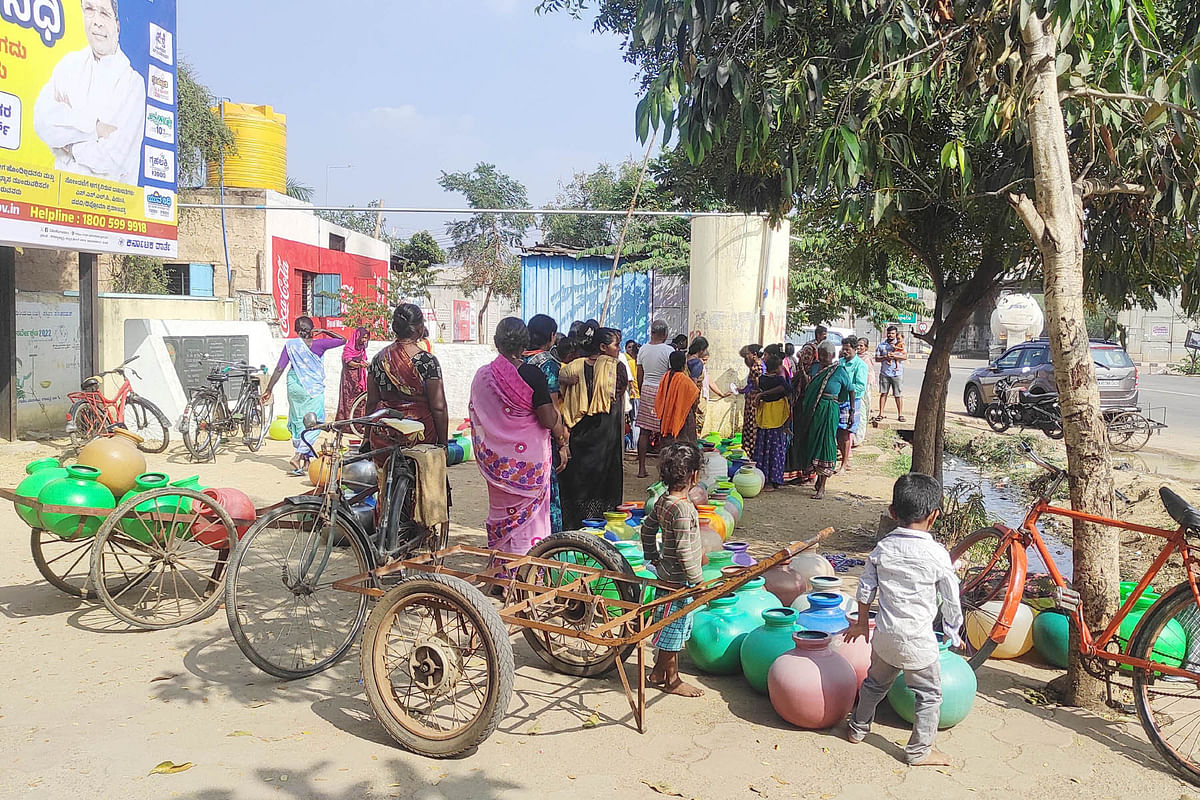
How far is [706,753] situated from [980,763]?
112 cm

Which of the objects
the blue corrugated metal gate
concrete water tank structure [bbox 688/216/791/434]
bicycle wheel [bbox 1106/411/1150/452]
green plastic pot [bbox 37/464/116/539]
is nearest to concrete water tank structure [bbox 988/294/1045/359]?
bicycle wheel [bbox 1106/411/1150/452]

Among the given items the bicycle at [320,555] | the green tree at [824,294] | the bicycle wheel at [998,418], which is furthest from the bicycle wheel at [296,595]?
the bicycle wheel at [998,418]

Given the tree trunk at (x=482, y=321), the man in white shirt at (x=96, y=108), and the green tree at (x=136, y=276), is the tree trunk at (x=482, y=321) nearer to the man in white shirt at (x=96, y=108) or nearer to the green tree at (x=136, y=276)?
the green tree at (x=136, y=276)

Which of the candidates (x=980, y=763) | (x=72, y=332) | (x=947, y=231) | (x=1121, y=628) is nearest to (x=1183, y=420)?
(x=947, y=231)

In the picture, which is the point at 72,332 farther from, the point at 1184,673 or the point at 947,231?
the point at 1184,673

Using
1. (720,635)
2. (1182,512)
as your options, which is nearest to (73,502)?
(720,635)

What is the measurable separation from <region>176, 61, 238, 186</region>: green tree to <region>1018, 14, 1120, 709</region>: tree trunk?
1637 cm

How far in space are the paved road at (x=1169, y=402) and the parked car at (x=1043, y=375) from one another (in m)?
0.78

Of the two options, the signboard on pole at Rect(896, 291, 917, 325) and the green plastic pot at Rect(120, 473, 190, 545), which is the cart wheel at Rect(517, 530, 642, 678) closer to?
the green plastic pot at Rect(120, 473, 190, 545)

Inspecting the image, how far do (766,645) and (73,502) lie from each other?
12.3ft

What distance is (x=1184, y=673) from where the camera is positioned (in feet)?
11.9

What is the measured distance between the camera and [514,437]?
203 inches

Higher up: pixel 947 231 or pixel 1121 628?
pixel 947 231

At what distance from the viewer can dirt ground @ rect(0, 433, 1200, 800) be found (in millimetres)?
3398
